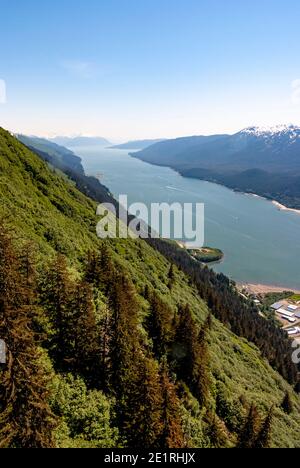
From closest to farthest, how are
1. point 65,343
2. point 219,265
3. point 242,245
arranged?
point 65,343, point 219,265, point 242,245

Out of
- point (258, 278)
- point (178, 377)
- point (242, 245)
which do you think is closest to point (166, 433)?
point (178, 377)

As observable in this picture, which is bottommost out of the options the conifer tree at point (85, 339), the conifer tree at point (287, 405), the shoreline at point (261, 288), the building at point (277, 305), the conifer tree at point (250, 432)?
the building at point (277, 305)

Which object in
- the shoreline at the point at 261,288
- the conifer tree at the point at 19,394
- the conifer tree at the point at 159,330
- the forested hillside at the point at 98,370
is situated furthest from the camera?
the shoreline at the point at 261,288

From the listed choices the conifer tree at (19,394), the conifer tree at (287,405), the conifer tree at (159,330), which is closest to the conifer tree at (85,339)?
the conifer tree at (19,394)

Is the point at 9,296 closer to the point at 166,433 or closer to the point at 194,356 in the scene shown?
the point at 166,433

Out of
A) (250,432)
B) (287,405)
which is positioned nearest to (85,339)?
(250,432)

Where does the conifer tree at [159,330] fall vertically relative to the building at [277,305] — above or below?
above

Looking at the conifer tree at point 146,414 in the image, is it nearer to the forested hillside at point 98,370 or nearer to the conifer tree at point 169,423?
the forested hillside at point 98,370

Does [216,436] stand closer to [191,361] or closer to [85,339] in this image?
[191,361]
